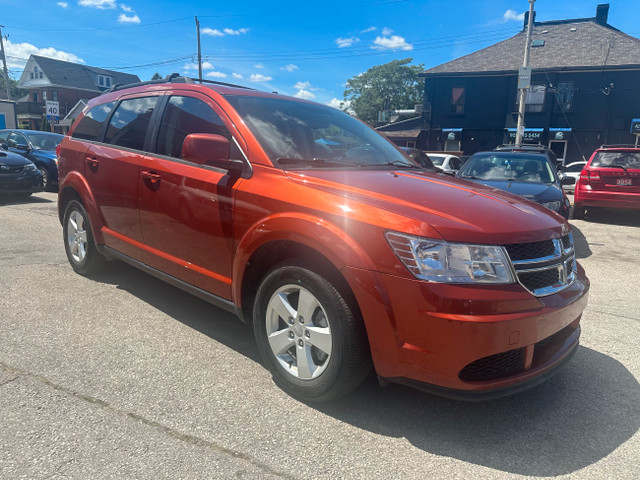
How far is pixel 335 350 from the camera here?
7.66 feet

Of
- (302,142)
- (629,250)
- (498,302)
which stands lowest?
(629,250)

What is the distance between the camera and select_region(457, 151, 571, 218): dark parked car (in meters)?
6.61

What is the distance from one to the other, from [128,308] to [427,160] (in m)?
2.96

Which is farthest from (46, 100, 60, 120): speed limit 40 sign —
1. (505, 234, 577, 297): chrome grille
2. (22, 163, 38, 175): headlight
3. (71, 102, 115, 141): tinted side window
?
(505, 234, 577, 297): chrome grille

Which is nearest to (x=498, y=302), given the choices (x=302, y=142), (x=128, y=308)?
(x=302, y=142)

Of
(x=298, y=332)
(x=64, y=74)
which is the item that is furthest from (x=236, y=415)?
(x=64, y=74)

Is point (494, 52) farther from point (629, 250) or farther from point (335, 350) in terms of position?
point (335, 350)

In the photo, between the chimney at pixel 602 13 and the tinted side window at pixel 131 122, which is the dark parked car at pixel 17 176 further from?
the chimney at pixel 602 13

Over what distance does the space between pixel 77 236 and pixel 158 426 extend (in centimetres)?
305

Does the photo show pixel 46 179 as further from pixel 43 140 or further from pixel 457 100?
pixel 457 100

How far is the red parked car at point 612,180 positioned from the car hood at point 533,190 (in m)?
2.99

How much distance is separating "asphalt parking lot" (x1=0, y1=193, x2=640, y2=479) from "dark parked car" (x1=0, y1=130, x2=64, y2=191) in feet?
29.7

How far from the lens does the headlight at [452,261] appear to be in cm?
Answer: 208

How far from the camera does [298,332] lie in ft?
8.38
